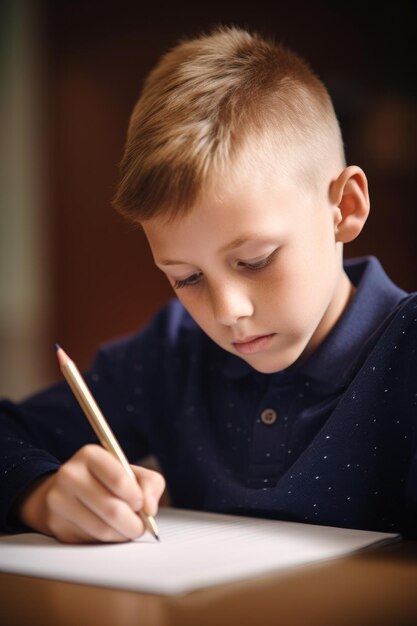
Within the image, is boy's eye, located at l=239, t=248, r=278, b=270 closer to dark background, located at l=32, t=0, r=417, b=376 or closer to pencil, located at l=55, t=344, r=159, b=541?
pencil, located at l=55, t=344, r=159, b=541

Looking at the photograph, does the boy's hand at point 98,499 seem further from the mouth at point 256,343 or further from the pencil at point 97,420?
the mouth at point 256,343

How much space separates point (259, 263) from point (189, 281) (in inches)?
2.7

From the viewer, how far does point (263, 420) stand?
33.9 inches

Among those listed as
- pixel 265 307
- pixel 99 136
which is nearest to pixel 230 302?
pixel 265 307

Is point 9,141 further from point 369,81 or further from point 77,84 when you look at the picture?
point 369,81

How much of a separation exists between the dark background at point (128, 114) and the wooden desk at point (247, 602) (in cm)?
77

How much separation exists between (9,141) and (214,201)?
2.43m

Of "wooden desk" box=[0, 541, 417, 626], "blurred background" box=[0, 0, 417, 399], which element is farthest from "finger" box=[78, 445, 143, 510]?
"blurred background" box=[0, 0, 417, 399]

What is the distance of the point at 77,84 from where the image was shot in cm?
270

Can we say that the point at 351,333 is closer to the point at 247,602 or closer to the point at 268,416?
the point at 268,416

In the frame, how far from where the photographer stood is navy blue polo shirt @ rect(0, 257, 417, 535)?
76 cm

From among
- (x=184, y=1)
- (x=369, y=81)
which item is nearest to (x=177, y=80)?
(x=369, y=81)

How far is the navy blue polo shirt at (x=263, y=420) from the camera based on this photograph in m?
0.76

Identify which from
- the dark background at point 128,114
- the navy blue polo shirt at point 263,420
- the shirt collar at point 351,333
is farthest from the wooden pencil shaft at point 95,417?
the dark background at point 128,114
